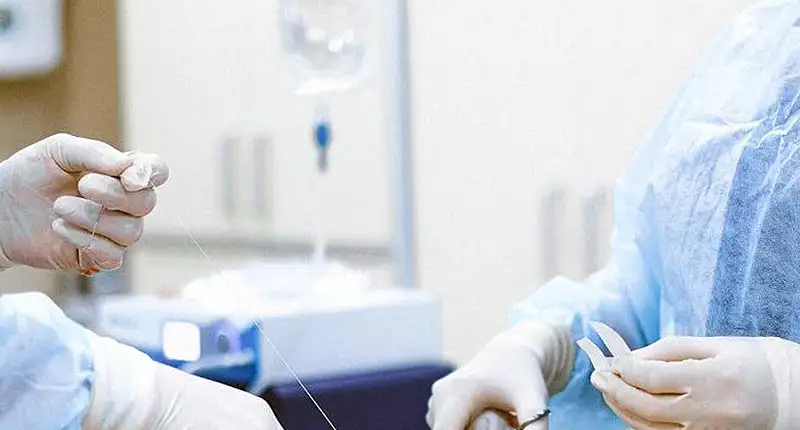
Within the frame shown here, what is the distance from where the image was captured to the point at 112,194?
91cm

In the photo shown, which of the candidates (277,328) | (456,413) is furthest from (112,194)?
(277,328)

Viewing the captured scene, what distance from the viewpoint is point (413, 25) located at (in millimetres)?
2100

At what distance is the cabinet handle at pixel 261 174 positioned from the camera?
2145 millimetres

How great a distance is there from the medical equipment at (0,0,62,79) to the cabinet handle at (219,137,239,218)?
21.0 inches

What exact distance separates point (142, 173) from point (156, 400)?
0.21m

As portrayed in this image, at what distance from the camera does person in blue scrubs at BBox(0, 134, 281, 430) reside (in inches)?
36.9

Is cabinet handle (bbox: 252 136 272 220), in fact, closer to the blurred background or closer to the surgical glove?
the blurred background

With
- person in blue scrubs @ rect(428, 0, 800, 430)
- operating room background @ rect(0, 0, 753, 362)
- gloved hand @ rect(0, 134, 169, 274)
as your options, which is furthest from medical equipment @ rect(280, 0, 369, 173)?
gloved hand @ rect(0, 134, 169, 274)

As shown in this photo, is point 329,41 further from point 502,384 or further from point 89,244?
point 89,244

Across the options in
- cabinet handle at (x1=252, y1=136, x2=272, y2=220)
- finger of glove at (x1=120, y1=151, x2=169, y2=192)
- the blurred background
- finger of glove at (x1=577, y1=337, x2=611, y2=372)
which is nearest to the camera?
finger of glove at (x1=120, y1=151, x2=169, y2=192)

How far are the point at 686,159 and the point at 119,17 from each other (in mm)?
552

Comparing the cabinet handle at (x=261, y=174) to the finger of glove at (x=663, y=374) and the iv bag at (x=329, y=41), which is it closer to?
the iv bag at (x=329, y=41)

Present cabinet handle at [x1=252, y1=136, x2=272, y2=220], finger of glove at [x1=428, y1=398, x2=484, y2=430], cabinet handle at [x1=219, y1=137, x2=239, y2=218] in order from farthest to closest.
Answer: cabinet handle at [x1=252, y1=136, x2=272, y2=220]
cabinet handle at [x1=219, y1=137, x2=239, y2=218]
finger of glove at [x1=428, y1=398, x2=484, y2=430]

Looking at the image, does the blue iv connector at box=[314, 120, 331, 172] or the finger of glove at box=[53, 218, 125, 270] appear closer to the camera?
the finger of glove at box=[53, 218, 125, 270]
